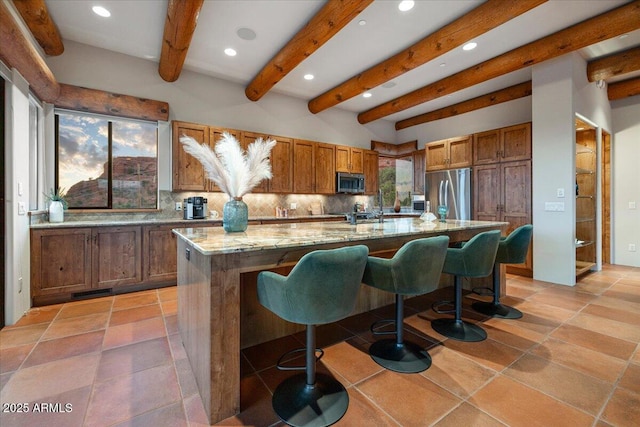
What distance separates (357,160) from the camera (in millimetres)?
6258

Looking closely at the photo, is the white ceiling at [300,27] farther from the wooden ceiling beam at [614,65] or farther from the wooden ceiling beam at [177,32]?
the wooden ceiling beam at [177,32]

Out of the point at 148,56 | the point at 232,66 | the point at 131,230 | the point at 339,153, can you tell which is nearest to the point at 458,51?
the point at 339,153

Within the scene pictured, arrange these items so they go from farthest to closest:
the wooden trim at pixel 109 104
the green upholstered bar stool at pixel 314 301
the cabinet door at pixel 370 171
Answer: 1. the cabinet door at pixel 370 171
2. the wooden trim at pixel 109 104
3. the green upholstered bar stool at pixel 314 301

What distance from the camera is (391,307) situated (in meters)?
3.11

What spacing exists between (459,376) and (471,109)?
17.9 ft

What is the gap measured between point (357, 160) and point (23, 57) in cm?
513

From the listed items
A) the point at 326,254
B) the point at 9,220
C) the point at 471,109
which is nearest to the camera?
the point at 326,254

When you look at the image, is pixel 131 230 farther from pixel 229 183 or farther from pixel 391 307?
pixel 391 307

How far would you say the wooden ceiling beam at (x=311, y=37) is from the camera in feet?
9.10

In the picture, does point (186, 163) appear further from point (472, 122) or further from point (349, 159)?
point (472, 122)

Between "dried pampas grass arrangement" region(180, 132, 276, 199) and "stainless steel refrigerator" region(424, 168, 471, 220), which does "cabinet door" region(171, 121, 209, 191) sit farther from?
"stainless steel refrigerator" region(424, 168, 471, 220)

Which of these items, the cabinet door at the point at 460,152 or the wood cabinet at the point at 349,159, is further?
the wood cabinet at the point at 349,159

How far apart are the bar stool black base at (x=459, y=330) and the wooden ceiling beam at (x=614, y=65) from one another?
14.5 ft

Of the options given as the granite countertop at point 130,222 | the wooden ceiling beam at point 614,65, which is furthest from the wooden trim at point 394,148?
the wooden ceiling beam at point 614,65
